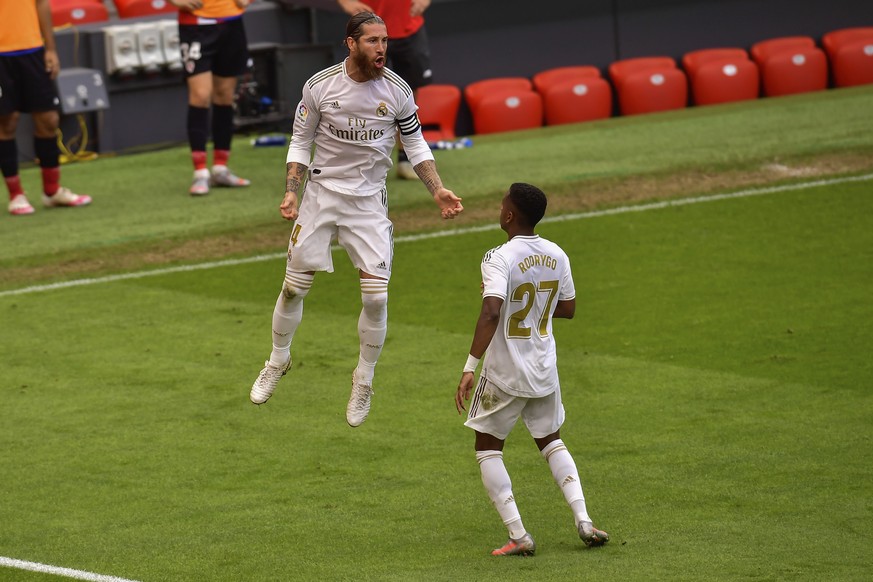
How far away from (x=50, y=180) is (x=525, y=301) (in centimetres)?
851

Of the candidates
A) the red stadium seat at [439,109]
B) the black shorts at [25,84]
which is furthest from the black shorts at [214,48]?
the red stadium seat at [439,109]

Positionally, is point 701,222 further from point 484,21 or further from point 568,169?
point 484,21

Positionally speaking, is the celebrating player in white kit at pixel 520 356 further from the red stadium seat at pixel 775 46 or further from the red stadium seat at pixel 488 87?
the red stadium seat at pixel 775 46

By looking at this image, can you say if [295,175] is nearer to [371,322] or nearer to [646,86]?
[371,322]

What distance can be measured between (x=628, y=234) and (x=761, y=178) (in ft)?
8.10

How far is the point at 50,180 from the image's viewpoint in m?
14.2

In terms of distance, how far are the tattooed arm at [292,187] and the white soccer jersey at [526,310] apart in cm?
113

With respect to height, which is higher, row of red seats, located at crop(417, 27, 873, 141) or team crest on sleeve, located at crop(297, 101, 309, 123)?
team crest on sleeve, located at crop(297, 101, 309, 123)

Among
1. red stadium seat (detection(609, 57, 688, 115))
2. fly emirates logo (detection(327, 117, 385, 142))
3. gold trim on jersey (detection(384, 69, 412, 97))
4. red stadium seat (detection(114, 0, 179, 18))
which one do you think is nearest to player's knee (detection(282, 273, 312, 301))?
fly emirates logo (detection(327, 117, 385, 142))

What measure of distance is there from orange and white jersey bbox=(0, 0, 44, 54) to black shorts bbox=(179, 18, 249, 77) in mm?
1405

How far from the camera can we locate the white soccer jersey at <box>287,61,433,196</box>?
301 inches

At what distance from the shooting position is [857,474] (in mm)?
8062

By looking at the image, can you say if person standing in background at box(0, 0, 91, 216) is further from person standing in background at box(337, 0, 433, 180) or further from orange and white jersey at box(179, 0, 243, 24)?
person standing in background at box(337, 0, 433, 180)

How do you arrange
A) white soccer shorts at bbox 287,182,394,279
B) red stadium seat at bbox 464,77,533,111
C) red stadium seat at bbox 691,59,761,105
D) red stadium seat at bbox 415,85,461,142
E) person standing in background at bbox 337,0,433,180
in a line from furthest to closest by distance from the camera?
red stadium seat at bbox 691,59,761,105
red stadium seat at bbox 464,77,533,111
red stadium seat at bbox 415,85,461,142
person standing in background at bbox 337,0,433,180
white soccer shorts at bbox 287,182,394,279
